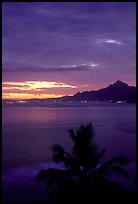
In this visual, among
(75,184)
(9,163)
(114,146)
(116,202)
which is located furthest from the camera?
(114,146)

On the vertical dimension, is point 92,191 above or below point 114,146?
above

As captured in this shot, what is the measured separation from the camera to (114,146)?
24.6 meters

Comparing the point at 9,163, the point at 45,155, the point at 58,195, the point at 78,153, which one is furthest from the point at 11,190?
the point at 58,195

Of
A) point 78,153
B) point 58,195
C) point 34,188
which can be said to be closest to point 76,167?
point 78,153

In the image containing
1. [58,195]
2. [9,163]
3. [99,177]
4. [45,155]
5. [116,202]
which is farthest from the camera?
[45,155]

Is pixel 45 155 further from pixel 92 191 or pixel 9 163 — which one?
pixel 92 191

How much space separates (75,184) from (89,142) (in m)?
1.09

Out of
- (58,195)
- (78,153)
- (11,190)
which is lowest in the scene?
(11,190)

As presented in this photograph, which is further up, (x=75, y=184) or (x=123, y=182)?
(x=75, y=184)

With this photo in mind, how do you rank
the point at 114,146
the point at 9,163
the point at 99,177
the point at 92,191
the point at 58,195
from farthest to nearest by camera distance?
the point at 114,146, the point at 9,163, the point at 99,177, the point at 58,195, the point at 92,191

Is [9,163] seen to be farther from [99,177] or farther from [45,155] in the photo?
[99,177]

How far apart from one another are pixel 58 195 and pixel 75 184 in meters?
0.53

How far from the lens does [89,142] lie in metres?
5.91

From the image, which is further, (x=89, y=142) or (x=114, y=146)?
(x=114, y=146)
